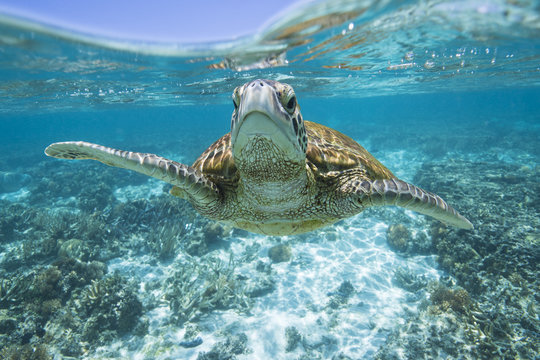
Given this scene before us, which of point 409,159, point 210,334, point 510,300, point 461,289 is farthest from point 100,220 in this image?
point 409,159

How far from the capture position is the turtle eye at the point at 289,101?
6.87ft

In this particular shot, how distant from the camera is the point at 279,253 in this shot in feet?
27.0

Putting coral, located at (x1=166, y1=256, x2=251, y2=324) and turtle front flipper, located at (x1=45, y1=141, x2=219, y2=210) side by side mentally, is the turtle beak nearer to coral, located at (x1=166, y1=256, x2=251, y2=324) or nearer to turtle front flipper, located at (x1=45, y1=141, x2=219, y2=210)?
turtle front flipper, located at (x1=45, y1=141, x2=219, y2=210)

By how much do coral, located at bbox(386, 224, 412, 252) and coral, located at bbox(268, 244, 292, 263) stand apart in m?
3.51

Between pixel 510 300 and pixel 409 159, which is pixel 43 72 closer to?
pixel 510 300

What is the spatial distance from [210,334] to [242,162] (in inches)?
198

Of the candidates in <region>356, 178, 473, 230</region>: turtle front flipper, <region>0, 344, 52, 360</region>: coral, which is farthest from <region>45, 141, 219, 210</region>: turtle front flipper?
<region>0, 344, 52, 360</region>: coral

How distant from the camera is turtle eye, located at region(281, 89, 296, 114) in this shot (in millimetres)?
2094

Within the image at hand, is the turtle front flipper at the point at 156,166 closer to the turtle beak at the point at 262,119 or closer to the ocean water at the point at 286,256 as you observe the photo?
the turtle beak at the point at 262,119

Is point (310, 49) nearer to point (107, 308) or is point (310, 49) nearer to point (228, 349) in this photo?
point (228, 349)

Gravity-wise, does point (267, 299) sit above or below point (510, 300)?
below

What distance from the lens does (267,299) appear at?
6.86 m

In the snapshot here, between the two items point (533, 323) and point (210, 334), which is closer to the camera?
point (533, 323)

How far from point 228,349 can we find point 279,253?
130 inches
